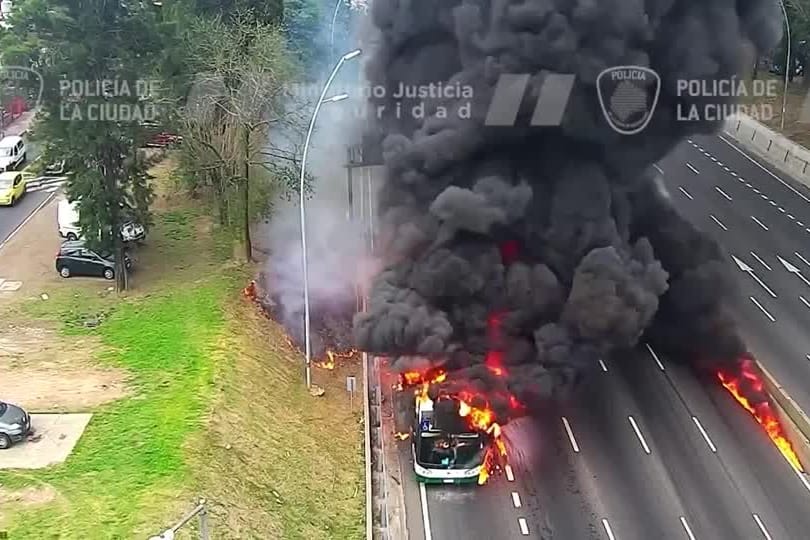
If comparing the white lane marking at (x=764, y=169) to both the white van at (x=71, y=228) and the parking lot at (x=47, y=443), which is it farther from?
the parking lot at (x=47, y=443)

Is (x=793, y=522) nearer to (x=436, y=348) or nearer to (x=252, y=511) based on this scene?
(x=436, y=348)

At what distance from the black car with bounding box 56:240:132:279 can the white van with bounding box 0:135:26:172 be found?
13.3 metres

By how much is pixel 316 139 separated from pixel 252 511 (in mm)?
22713

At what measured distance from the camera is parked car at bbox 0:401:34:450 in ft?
77.7

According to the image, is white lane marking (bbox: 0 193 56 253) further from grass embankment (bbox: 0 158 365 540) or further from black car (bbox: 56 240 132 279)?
grass embankment (bbox: 0 158 365 540)

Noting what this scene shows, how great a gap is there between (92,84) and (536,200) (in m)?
14.5

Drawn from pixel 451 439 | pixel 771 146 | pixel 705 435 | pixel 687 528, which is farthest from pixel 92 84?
pixel 771 146

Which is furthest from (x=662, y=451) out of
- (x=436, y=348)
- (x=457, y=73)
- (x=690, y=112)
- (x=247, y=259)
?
(x=247, y=259)

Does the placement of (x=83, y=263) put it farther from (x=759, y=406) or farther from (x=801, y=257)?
(x=801, y=257)

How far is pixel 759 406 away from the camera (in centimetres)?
2947

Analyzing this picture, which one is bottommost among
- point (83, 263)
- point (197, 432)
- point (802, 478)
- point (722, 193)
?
point (802, 478)

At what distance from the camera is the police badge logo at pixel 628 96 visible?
93.4ft

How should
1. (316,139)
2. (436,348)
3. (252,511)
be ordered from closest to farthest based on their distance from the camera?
(252,511) → (436,348) → (316,139)

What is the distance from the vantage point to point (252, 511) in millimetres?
23625
